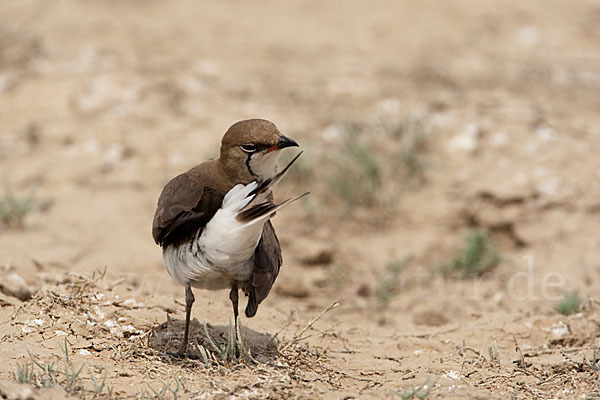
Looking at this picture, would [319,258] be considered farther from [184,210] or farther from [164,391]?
[164,391]

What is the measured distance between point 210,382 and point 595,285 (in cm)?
331

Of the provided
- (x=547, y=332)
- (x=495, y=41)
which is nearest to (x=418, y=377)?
(x=547, y=332)

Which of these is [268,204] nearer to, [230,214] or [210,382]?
[230,214]

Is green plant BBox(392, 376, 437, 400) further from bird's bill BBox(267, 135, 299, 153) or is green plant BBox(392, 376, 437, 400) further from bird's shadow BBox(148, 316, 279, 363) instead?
bird's bill BBox(267, 135, 299, 153)

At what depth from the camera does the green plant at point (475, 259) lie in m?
5.91

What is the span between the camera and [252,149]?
3.68m

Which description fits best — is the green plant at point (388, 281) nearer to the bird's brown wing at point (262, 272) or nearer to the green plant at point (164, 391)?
the bird's brown wing at point (262, 272)

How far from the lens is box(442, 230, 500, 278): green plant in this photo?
591 centimetres

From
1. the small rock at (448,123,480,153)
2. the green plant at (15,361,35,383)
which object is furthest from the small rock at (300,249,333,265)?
the green plant at (15,361,35,383)

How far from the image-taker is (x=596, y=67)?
8.89 meters

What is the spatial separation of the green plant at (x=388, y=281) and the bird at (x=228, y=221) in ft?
6.87

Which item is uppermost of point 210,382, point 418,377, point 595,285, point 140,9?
point 140,9

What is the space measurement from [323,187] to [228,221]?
12.3 feet

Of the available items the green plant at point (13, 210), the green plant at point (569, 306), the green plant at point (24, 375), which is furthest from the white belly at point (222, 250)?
the green plant at point (13, 210)
